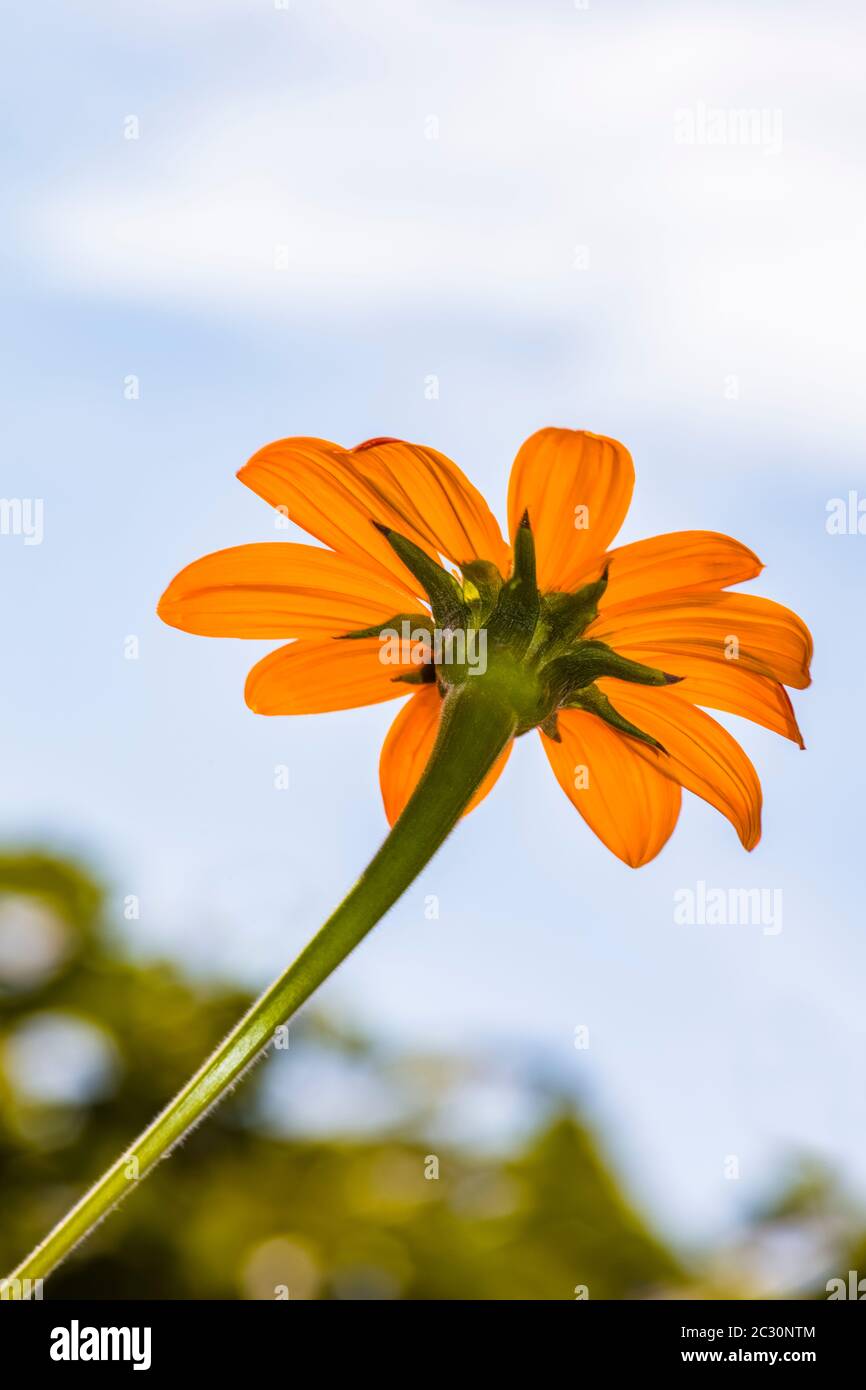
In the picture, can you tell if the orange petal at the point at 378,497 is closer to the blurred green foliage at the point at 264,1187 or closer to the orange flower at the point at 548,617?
the orange flower at the point at 548,617

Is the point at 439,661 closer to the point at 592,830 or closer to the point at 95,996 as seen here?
the point at 592,830

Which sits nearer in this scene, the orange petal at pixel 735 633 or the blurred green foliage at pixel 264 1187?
the orange petal at pixel 735 633

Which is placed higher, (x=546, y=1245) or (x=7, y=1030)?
(x=7, y=1030)

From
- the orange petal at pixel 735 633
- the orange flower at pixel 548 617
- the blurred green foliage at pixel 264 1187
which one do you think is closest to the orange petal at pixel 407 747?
the orange flower at pixel 548 617

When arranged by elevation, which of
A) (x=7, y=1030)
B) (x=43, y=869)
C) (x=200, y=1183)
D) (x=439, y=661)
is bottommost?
(x=200, y=1183)

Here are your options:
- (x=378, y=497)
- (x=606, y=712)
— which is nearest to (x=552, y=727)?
(x=606, y=712)
